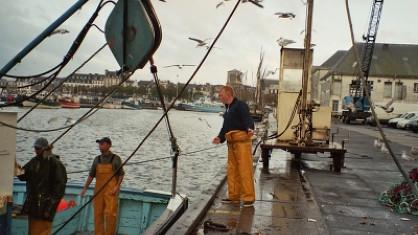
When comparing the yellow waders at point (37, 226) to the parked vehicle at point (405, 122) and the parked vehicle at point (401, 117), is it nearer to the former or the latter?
the parked vehicle at point (405, 122)

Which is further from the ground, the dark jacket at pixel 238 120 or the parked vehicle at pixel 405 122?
the dark jacket at pixel 238 120

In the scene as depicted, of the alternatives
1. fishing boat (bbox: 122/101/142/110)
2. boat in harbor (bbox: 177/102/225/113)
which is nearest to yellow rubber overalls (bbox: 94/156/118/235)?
boat in harbor (bbox: 177/102/225/113)

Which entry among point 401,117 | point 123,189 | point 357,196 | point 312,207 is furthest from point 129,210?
point 401,117

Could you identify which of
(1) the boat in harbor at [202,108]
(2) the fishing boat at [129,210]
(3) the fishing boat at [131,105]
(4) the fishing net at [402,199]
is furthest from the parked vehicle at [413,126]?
(3) the fishing boat at [131,105]

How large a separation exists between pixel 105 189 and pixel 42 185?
1289 millimetres

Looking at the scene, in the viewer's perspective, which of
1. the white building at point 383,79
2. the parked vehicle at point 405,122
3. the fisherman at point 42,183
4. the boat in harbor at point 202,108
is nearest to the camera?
the fisherman at point 42,183

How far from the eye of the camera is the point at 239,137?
24.6 ft

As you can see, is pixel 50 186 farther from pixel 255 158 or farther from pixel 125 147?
pixel 125 147

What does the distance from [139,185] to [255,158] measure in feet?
21.7

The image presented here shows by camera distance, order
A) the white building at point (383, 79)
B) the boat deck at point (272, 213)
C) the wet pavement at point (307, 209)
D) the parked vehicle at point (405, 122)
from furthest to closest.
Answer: the white building at point (383, 79)
the parked vehicle at point (405, 122)
the wet pavement at point (307, 209)
the boat deck at point (272, 213)

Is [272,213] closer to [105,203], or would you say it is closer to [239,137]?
[239,137]

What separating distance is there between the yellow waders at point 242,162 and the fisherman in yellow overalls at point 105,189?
2170mm

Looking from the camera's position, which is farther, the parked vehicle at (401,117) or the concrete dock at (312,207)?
the parked vehicle at (401,117)

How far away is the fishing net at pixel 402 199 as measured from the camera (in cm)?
797
